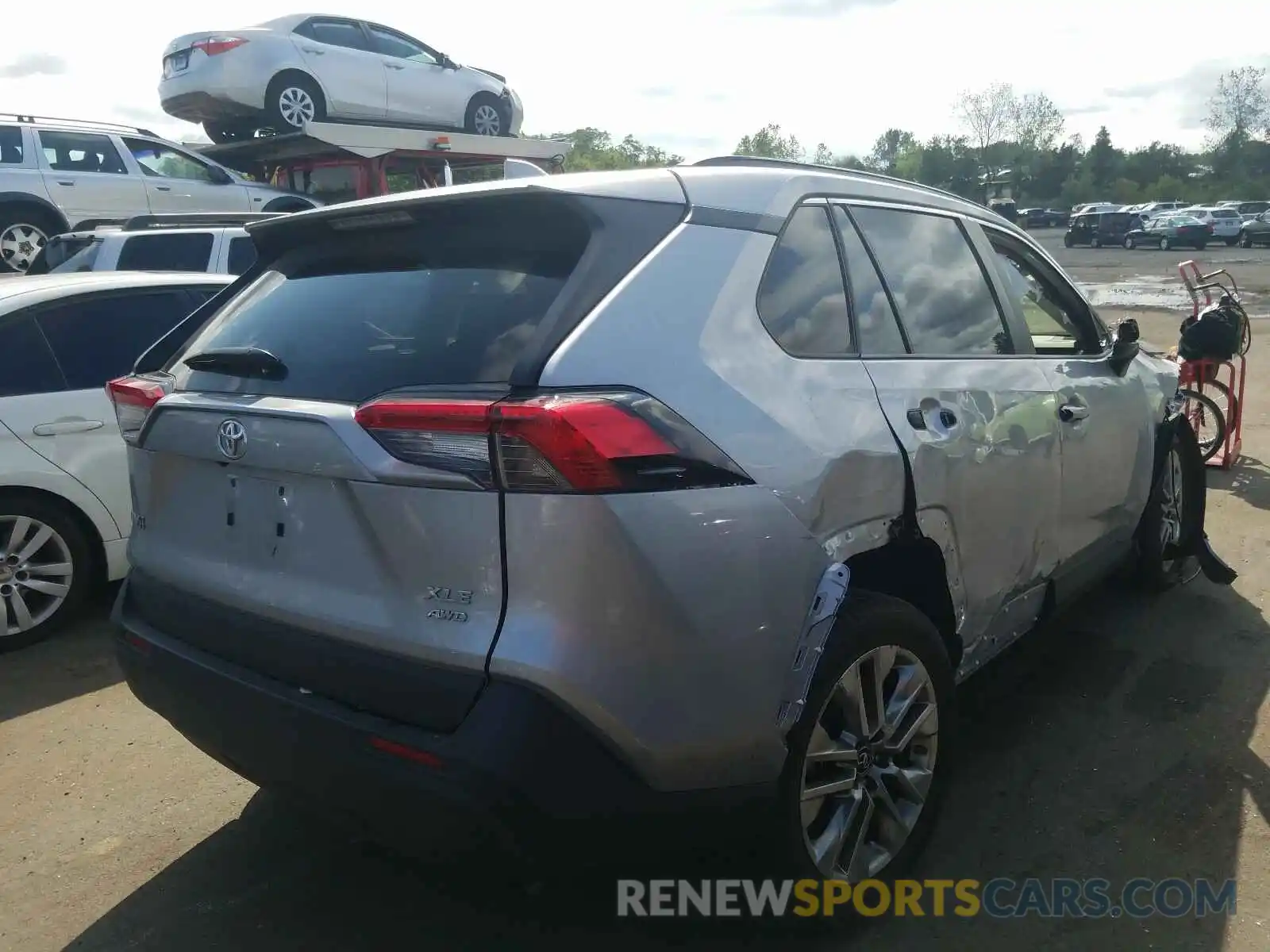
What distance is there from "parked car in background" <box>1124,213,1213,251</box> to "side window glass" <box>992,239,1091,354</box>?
3901 centimetres

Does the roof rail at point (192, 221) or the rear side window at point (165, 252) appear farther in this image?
the roof rail at point (192, 221)

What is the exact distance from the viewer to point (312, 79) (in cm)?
1071

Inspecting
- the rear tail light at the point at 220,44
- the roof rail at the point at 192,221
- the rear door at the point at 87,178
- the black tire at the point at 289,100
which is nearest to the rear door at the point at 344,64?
the black tire at the point at 289,100

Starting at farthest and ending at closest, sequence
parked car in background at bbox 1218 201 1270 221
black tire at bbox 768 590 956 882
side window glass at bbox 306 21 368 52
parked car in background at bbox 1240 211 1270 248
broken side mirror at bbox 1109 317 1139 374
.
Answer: parked car in background at bbox 1218 201 1270 221
parked car in background at bbox 1240 211 1270 248
side window glass at bbox 306 21 368 52
broken side mirror at bbox 1109 317 1139 374
black tire at bbox 768 590 956 882

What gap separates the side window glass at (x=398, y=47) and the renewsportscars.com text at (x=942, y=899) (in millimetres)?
11051

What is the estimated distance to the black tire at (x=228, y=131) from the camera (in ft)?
36.2

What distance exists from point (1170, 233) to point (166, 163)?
38051mm

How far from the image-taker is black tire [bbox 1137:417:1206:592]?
→ 4582 mm

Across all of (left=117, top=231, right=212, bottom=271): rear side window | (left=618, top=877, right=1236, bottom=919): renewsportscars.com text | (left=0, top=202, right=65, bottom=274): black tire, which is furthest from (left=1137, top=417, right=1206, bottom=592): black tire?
(left=0, top=202, right=65, bottom=274): black tire

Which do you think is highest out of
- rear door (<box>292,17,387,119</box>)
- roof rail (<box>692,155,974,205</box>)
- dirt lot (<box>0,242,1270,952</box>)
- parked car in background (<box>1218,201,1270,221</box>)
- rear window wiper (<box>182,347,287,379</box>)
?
rear door (<box>292,17,387,119</box>)

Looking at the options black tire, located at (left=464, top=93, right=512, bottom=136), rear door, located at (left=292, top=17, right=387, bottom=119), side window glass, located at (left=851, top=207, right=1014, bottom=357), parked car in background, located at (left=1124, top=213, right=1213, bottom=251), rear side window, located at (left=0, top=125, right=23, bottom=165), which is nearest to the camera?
side window glass, located at (left=851, top=207, right=1014, bottom=357)

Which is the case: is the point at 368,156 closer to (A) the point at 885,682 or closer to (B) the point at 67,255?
(B) the point at 67,255

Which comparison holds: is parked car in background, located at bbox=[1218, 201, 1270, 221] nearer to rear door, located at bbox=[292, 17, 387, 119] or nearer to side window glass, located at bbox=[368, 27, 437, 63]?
side window glass, located at bbox=[368, 27, 437, 63]

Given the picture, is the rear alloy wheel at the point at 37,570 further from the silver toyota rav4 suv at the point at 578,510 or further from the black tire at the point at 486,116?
the black tire at the point at 486,116
